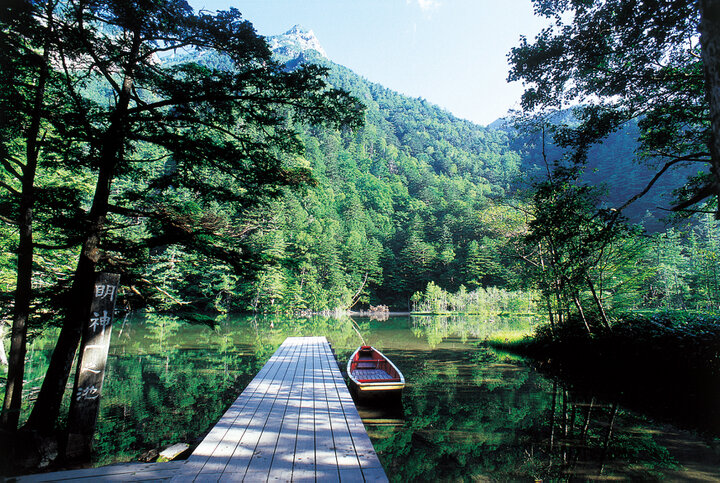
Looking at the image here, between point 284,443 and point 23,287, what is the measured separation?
372cm

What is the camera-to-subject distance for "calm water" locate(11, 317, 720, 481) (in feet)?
15.3

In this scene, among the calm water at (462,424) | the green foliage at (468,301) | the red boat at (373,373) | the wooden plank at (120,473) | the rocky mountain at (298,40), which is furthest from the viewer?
the rocky mountain at (298,40)

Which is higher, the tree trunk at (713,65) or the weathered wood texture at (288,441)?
the tree trunk at (713,65)

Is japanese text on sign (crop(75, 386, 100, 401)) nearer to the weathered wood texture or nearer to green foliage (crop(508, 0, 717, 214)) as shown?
the weathered wood texture

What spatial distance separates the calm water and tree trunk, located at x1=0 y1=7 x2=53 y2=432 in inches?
62.1

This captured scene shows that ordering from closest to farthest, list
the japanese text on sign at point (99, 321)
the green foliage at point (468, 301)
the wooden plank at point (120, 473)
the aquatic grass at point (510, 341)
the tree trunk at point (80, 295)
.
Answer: the wooden plank at point (120, 473) < the japanese text on sign at point (99, 321) < the tree trunk at point (80, 295) < the aquatic grass at point (510, 341) < the green foliage at point (468, 301)

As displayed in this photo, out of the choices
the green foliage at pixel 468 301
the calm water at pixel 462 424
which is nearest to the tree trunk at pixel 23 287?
the calm water at pixel 462 424

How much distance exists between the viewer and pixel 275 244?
108ft

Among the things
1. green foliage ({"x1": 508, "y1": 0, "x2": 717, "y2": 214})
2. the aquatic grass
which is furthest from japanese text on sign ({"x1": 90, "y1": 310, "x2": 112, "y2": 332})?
the aquatic grass

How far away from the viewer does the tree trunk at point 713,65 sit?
244 cm

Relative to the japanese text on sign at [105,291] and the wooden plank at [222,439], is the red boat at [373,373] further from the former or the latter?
the japanese text on sign at [105,291]

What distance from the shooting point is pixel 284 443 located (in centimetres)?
382

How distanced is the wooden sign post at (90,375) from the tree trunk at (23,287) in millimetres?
770

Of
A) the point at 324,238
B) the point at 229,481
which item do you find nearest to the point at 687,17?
the point at 229,481
